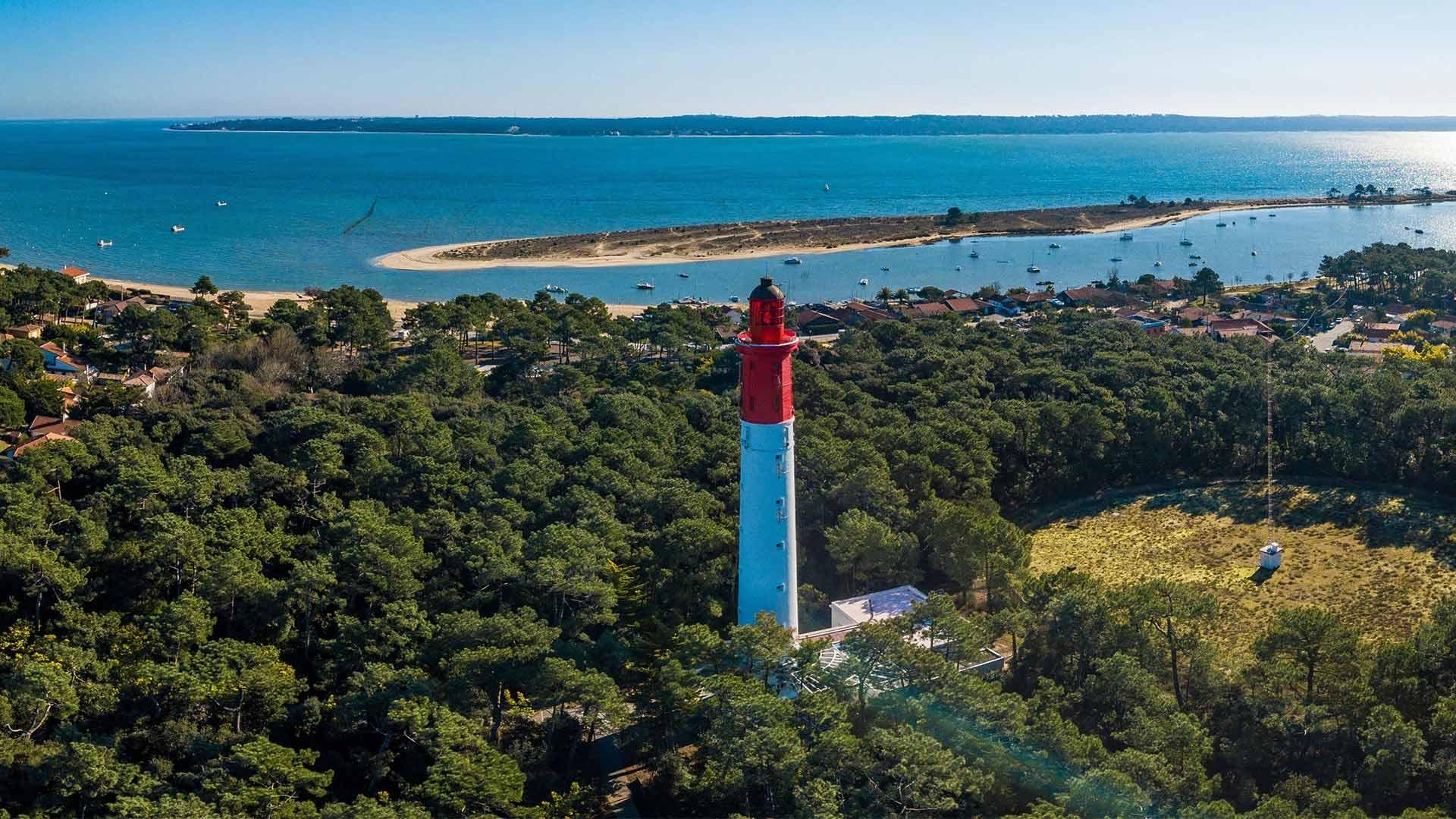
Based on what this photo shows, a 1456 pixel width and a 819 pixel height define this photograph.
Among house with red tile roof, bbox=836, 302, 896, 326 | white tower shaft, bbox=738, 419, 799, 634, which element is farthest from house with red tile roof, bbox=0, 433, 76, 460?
house with red tile roof, bbox=836, 302, 896, 326

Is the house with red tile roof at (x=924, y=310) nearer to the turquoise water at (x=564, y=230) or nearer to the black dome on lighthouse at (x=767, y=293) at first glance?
the turquoise water at (x=564, y=230)

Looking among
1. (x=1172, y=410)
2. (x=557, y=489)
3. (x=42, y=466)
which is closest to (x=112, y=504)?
(x=42, y=466)

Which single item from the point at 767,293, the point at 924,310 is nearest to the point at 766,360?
the point at 767,293

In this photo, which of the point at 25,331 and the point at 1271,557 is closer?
the point at 1271,557

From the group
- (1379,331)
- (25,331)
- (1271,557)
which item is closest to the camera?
(1271,557)

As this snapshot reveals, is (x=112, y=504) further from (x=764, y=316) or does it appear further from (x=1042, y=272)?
(x=1042, y=272)

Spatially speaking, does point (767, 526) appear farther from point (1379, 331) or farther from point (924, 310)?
point (1379, 331)

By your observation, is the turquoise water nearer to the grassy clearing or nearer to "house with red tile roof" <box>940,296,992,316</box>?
"house with red tile roof" <box>940,296,992,316</box>
